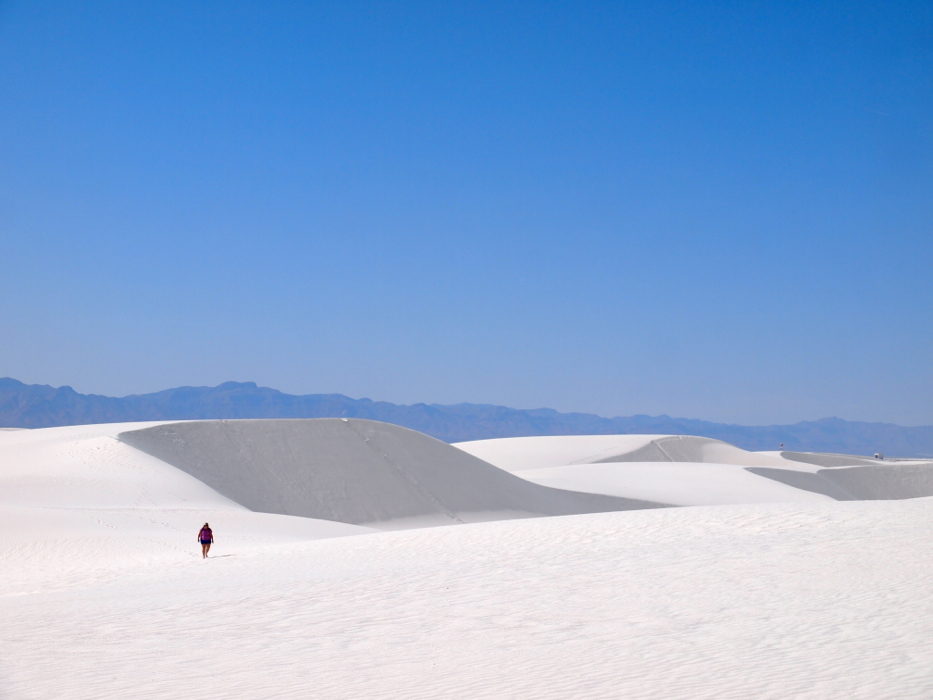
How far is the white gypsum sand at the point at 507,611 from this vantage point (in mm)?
5832

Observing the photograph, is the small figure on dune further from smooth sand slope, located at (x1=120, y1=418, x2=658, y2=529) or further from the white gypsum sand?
smooth sand slope, located at (x1=120, y1=418, x2=658, y2=529)

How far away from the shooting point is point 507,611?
26.4 feet

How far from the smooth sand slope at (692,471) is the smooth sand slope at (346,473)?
4035 millimetres

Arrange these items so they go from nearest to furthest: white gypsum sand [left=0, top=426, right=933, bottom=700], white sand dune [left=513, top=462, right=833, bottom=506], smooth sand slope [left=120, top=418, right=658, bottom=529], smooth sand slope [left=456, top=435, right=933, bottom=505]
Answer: white gypsum sand [left=0, top=426, right=933, bottom=700] < smooth sand slope [left=120, top=418, right=658, bottom=529] < white sand dune [left=513, top=462, right=833, bottom=506] < smooth sand slope [left=456, top=435, right=933, bottom=505]

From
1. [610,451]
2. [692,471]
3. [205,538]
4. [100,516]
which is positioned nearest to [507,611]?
[205,538]

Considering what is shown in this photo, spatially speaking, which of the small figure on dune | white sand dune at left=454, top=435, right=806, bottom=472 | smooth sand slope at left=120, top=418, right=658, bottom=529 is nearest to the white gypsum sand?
the small figure on dune

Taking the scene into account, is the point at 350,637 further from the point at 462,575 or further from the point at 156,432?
the point at 156,432

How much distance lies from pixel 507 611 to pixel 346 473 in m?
19.4

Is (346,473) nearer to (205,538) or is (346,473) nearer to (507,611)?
(205,538)

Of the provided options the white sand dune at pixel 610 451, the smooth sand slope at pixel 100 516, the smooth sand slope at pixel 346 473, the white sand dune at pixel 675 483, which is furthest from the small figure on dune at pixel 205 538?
the white sand dune at pixel 610 451

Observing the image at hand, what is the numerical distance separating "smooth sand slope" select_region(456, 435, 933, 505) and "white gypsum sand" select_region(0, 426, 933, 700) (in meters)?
18.8

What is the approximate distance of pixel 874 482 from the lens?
46.2 meters

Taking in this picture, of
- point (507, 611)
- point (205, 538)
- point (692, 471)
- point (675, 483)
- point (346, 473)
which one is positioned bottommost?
point (675, 483)

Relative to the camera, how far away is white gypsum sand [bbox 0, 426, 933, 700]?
19.1 ft
